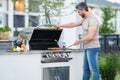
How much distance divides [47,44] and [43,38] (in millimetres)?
124

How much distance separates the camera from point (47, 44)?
7.02 metres

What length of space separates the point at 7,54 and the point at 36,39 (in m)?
0.81

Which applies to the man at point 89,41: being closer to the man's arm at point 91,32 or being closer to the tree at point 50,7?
the man's arm at point 91,32

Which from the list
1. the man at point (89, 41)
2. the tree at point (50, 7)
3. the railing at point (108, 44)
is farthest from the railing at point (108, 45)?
the man at point (89, 41)

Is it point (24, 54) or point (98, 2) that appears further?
point (98, 2)

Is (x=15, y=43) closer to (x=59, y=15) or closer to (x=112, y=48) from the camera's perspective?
(x=59, y=15)

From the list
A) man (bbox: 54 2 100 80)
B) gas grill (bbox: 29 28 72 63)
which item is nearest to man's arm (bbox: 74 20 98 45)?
man (bbox: 54 2 100 80)

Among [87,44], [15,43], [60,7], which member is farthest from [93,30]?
[60,7]

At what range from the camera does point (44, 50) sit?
6.79 m

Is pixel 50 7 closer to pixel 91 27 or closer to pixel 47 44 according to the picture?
pixel 47 44

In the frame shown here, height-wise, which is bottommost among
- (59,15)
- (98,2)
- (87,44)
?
(87,44)

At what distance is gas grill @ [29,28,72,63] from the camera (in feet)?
21.8

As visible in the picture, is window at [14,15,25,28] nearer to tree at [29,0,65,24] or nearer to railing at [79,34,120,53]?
railing at [79,34,120,53]

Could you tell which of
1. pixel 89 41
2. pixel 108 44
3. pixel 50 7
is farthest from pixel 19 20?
pixel 89 41
